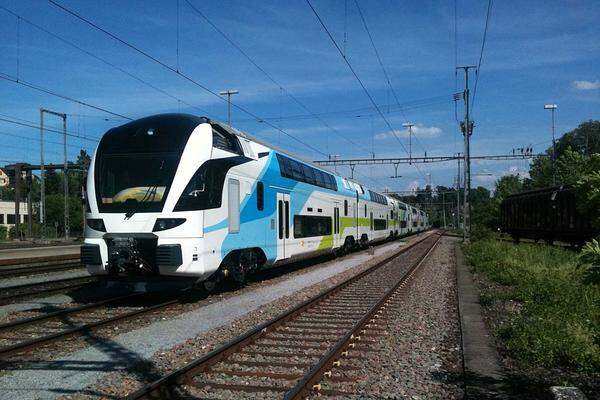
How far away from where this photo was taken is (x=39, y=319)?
9.15 m

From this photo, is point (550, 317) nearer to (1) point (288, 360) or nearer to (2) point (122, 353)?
(1) point (288, 360)

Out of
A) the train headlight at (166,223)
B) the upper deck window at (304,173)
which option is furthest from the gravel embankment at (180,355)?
the upper deck window at (304,173)

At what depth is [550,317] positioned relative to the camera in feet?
27.6

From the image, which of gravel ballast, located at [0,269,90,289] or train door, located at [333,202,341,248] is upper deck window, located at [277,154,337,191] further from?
gravel ballast, located at [0,269,90,289]

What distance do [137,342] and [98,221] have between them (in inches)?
148

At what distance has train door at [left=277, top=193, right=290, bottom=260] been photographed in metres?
15.1

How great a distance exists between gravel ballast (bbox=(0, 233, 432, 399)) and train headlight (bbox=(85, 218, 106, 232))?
2.36 meters

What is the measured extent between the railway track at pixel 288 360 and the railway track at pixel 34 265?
10.9m

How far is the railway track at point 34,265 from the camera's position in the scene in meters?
17.4

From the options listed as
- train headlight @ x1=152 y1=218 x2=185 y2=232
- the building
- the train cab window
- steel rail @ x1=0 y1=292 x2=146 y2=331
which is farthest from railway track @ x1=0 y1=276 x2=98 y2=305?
the building

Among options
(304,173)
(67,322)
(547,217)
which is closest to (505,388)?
(67,322)

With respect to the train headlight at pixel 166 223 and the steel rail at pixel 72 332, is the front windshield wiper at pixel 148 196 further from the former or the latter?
the steel rail at pixel 72 332

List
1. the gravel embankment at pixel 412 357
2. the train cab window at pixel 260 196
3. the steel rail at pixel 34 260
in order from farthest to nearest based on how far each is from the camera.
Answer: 1. the steel rail at pixel 34 260
2. the train cab window at pixel 260 196
3. the gravel embankment at pixel 412 357

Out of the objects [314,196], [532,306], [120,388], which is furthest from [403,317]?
[314,196]
